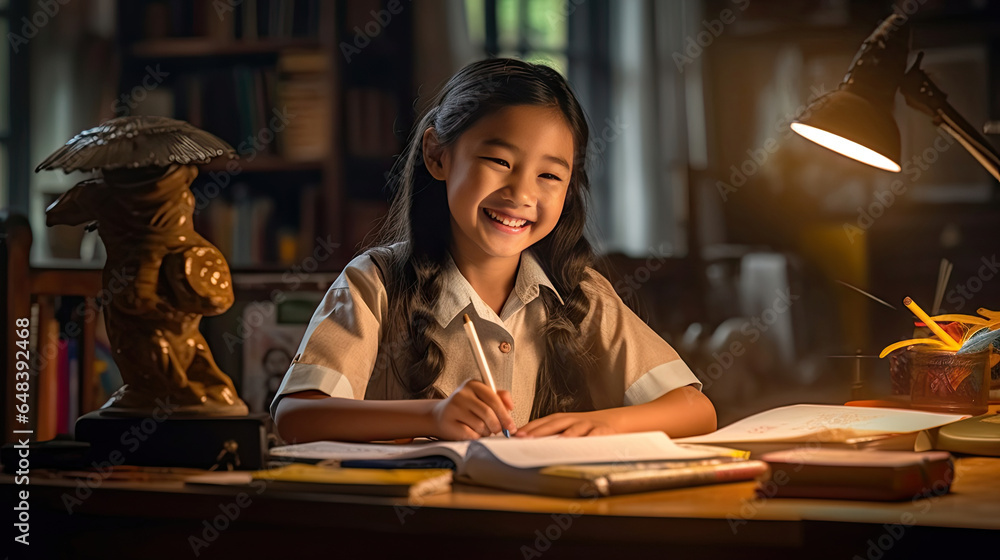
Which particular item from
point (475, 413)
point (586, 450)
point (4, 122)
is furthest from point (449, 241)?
point (4, 122)

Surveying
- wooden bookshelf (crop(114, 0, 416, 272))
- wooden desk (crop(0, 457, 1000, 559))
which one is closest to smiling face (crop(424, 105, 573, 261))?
wooden desk (crop(0, 457, 1000, 559))

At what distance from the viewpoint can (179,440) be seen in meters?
0.89

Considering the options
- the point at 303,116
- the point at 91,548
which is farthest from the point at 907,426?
the point at 303,116

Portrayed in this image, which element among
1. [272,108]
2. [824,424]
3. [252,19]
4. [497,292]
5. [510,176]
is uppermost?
[252,19]

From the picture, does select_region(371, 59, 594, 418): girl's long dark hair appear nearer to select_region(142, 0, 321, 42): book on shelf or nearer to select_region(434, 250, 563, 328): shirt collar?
select_region(434, 250, 563, 328): shirt collar

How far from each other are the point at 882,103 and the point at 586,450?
0.72 m

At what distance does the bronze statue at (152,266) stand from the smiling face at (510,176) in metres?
0.54

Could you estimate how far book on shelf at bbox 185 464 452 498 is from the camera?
0.74 metres

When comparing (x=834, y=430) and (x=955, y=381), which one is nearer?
(x=834, y=430)

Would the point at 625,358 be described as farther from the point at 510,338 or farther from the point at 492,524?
the point at 492,524

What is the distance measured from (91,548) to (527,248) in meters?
0.96

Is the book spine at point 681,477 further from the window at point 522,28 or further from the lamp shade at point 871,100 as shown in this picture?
the window at point 522,28

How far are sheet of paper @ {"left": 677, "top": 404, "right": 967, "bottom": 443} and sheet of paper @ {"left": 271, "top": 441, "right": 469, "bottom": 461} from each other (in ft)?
0.99

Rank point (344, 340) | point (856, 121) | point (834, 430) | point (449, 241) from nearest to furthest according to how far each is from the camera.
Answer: point (834, 430) → point (856, 121) → point (344, 340) → point (449, 241)
